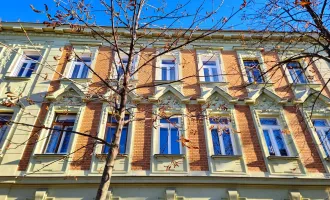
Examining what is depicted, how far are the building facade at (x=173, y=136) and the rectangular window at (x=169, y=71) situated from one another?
5 centimetres

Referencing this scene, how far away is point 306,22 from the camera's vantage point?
20.1 ft

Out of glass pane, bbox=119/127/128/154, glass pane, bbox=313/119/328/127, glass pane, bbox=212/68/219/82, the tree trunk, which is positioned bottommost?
the tree trunk

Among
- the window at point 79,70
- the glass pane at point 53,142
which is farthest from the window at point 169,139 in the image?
the window at point 79,70

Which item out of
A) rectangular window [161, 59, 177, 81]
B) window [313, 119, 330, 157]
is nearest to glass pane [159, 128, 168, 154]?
rectangular window [161, 59, 177, 81]

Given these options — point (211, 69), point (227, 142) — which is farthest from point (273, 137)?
point (211, 69)

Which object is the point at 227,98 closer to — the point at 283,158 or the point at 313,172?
the point at 283,158

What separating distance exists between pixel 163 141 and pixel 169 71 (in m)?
3.88

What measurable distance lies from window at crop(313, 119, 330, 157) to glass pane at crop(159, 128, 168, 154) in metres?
5.56

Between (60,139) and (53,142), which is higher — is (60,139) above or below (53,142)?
above

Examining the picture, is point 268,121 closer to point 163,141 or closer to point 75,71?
point 163,141

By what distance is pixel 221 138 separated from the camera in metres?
8.94

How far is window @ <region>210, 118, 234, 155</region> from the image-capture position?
8.59 meters

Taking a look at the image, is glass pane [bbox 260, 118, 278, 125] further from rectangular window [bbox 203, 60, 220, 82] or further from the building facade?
rectangular window [bbox 203, 60, 220, 82]

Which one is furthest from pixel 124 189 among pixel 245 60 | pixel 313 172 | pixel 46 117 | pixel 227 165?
pixel 245 60
